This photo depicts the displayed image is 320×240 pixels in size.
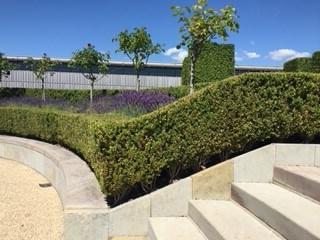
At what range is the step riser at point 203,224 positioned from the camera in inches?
136

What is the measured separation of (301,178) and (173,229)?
1.27 m

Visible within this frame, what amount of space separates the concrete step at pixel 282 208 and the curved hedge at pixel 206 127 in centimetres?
56

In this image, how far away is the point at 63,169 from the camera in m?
5.81

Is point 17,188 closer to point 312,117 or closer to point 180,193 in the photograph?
point 180,193

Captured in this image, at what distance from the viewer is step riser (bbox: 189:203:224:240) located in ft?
11.3

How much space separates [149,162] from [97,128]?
62 cm

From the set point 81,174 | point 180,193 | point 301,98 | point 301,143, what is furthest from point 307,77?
point 81,174

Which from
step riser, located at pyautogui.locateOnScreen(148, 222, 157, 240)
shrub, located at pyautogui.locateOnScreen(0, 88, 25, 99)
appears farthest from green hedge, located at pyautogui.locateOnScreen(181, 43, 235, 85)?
step riser, located at pyautogui.locateOnScreen(148, 222, 157, 240)

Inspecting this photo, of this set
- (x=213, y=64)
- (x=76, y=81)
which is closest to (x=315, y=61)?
(x=213, y=64)

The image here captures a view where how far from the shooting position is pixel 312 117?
4566 millimetres

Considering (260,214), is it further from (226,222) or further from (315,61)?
(315,61)

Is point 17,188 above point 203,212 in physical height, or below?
below

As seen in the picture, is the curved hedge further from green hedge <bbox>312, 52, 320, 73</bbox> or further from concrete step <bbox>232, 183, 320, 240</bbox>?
green hedge <bbox>312, 52, 320, 73</bbox>

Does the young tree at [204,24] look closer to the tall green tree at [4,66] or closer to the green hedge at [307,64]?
the green hedge at [307,64]
